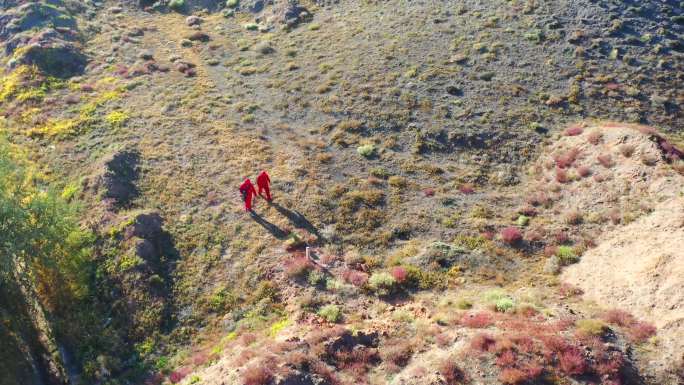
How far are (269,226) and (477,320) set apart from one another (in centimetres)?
1347

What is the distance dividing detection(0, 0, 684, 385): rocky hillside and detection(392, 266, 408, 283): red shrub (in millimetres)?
107

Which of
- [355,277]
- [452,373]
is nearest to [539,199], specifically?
[355,277]

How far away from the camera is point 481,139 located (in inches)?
1394

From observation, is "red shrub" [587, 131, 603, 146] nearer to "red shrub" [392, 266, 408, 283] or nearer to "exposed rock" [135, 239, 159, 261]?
"red shrub" [392, 266, 408, 283]

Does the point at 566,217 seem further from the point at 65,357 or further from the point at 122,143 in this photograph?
the point at 122,143

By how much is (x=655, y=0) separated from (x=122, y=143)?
51.1 meters

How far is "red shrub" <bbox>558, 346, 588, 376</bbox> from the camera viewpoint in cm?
1573

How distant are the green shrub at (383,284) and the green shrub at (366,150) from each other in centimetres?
1325

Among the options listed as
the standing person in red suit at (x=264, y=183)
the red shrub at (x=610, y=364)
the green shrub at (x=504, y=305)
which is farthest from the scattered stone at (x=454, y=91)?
the red shrub at (x=610, y=364)

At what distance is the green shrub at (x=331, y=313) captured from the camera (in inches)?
808

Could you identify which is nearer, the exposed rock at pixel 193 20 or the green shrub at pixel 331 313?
the green shrub at pixel 331 313

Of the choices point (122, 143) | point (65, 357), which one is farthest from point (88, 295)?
point (122, 143)

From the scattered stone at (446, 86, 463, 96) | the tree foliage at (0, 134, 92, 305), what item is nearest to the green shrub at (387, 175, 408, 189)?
the scattered stone at (446, 86, 463, 96)

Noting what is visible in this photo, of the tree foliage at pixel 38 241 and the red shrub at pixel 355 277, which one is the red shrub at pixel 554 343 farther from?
the tree foliage at pixel 38 241
